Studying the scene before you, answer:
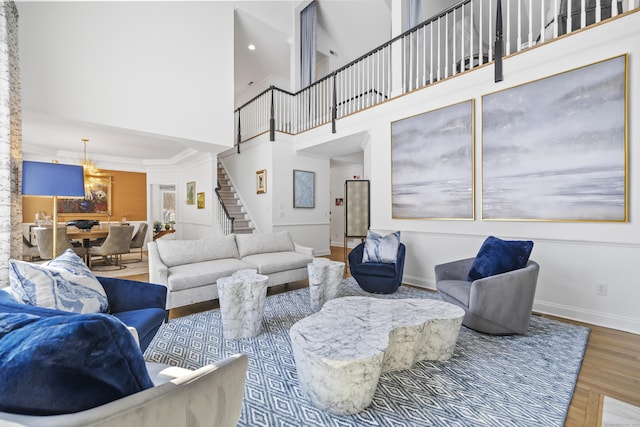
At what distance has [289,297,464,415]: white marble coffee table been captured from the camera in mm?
1499

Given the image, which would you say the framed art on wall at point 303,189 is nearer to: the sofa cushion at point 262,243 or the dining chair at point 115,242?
the sofa cushion at point 262,243

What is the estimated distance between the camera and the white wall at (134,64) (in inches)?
139

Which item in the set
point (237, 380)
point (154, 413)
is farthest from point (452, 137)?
point (154, 413)

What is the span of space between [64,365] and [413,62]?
18.9ft

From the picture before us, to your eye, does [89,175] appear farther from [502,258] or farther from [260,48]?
[502,258]

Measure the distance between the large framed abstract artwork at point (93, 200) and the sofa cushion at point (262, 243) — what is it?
565cm

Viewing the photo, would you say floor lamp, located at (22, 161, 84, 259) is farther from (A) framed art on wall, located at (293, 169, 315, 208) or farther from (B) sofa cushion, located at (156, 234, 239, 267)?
(A) framed art on wall, located at (293, 169, 315, 208)

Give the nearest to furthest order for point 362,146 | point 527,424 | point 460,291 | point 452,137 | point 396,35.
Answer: point 527,424
point 460,291
point 452,137
point 396,35
point 362,146

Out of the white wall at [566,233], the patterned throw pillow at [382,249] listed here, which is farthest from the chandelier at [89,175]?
the white wall at [566,233]

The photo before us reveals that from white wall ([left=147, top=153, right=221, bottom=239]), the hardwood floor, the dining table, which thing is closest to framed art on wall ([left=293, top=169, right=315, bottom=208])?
white wall ([left=147, top=153, right=221, bottom=239])

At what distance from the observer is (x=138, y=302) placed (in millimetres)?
2031

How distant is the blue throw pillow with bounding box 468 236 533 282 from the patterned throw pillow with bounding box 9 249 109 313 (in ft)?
10.1

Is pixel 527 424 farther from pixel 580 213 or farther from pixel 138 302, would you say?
pixel 138 302

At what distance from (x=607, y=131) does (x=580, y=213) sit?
2.65 feet
